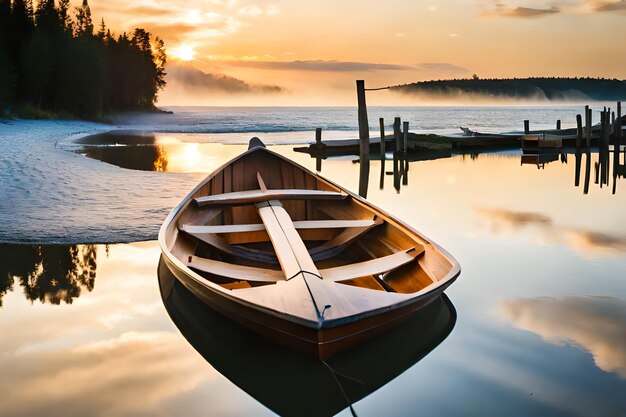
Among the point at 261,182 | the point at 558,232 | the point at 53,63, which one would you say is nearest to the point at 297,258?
the point at 261,182

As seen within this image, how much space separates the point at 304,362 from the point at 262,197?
3.90m

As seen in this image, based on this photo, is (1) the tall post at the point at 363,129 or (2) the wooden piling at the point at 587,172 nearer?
(2) the wooden piling at the point at 587,172

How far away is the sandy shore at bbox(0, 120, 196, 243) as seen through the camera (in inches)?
352

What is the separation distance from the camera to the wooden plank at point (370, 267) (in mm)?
5379

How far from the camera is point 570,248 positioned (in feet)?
28.8

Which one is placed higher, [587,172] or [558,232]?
[587,172]

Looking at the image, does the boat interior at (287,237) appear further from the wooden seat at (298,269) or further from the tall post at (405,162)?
the tall post at (405,162)

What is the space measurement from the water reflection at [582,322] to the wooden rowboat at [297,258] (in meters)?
0.97

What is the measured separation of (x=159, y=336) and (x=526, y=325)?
3161 millimetres

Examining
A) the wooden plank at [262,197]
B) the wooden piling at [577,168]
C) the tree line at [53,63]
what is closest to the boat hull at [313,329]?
the wooden plank at [262,197]

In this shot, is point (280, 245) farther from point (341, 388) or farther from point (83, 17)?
point (83, 17)

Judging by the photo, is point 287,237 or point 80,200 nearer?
point 287,237

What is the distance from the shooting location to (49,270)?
23.6ft

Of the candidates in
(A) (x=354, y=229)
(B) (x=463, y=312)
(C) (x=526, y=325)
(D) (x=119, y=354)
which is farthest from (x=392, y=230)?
(D) (x=119, y=354)
